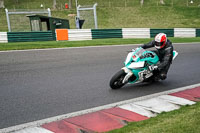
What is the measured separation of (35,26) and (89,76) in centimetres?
1228

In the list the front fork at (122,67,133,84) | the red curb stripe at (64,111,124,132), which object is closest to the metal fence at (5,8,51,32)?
the front fork at (122,67,133,84)

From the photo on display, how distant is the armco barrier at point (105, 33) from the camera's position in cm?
1880

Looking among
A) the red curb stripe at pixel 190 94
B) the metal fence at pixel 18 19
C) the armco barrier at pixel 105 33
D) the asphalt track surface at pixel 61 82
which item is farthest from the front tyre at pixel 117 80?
the metal fence at pixel 18 19

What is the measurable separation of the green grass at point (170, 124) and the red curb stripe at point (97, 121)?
32cm

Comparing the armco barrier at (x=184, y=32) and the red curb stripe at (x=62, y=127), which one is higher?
the armco barrier at (x=184, y=32)

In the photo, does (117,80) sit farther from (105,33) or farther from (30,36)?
(105,33)

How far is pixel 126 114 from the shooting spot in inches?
197

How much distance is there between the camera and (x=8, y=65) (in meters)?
9.30

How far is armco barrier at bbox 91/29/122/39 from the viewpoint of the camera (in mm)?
18797

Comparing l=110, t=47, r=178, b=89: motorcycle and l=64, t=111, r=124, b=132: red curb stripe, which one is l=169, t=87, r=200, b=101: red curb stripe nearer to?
l=110, t=47, r=178, b=89: motorcycle

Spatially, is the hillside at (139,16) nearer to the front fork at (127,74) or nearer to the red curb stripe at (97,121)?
the front fork at (127,74)

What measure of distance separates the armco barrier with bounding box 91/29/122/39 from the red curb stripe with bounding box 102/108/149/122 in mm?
13856

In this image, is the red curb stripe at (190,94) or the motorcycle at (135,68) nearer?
the red curb stripe at (190,94)

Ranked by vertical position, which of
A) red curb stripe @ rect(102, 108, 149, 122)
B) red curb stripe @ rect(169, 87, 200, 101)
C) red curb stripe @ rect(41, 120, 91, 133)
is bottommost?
red curb stripe @ rect(169, 87, 200, 101)
